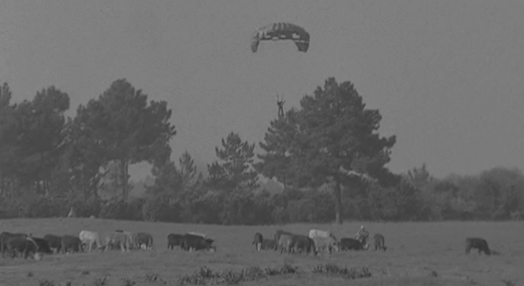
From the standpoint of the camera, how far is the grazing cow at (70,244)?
42.3 meters

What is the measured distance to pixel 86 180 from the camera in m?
88.2

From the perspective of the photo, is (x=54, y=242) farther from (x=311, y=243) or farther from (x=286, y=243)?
(x=311, y=243)

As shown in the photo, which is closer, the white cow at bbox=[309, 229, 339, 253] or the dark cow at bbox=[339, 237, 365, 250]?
the white cow at bbox=[309, 229, 339, 253]

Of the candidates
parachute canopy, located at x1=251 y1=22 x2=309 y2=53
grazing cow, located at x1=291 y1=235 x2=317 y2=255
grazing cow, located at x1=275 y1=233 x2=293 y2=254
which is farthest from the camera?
parachute canopy, located at x1=251 y1=22 x2=309 y2=53

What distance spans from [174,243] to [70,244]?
4.54 metres

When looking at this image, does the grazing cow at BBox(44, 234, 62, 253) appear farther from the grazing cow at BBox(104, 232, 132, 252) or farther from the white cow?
the white cow

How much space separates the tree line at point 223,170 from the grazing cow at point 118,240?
91.8 feet

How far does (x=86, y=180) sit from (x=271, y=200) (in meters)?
18.5

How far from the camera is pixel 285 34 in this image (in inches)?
2596

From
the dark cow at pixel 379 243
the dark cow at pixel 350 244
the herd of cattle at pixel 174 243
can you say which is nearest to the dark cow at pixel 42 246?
the herd of cattle at pixel 174 243

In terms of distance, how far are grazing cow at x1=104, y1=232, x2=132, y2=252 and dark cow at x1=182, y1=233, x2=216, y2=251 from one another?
8.08 ft

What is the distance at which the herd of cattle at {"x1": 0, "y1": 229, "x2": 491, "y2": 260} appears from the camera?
40.2 m

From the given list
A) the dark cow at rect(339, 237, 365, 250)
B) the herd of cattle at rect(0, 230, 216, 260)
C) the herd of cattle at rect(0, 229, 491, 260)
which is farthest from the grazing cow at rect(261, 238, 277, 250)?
the dark cow at rect(339, 237, 365, 250)

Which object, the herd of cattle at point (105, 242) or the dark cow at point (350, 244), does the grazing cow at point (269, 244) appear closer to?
the herd of cattle at point (105, 242)
